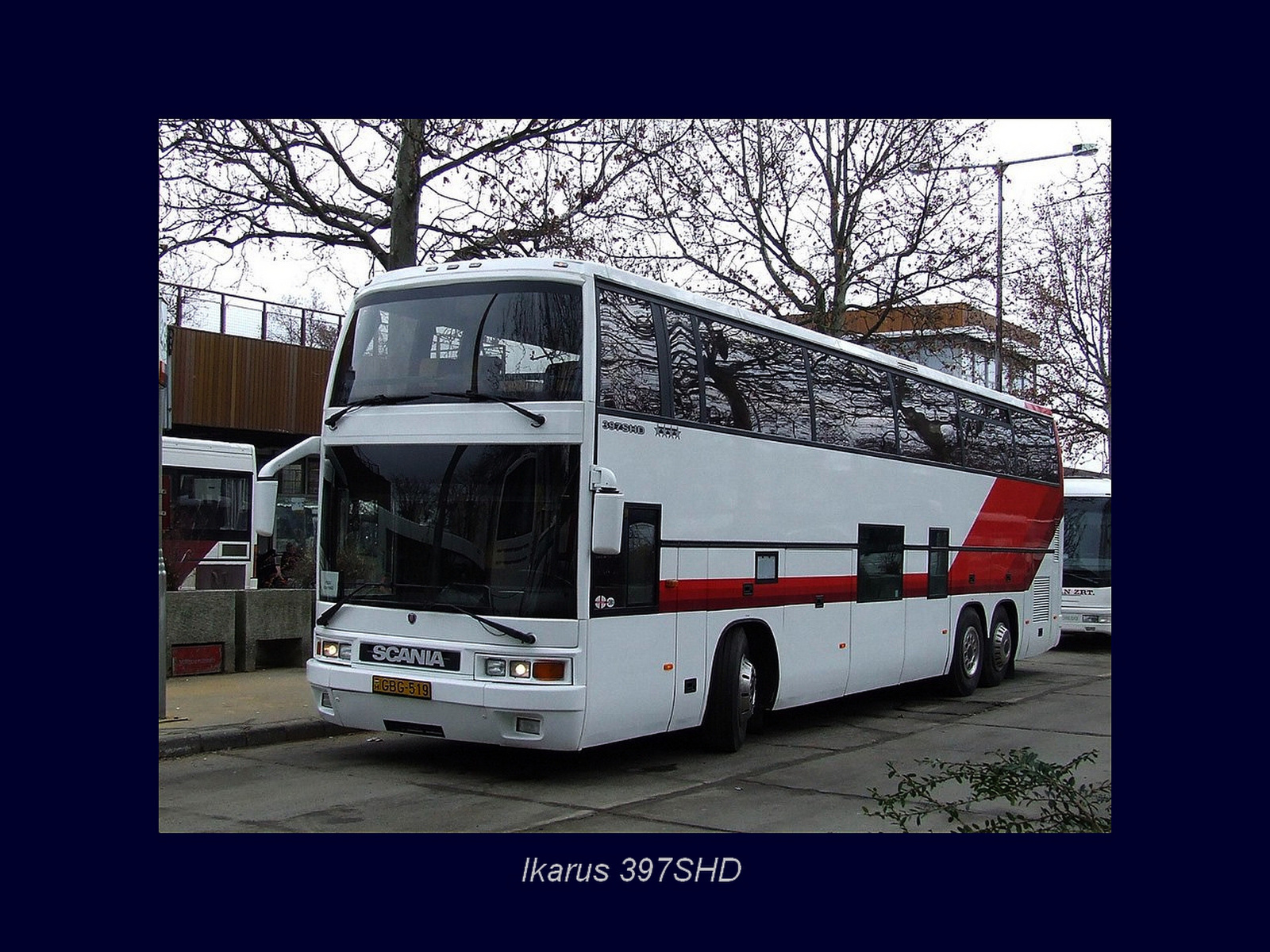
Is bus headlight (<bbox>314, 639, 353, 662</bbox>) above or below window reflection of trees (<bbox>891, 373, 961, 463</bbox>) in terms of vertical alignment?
below

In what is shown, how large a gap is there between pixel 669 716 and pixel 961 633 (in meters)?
6.97

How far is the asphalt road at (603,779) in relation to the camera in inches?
332

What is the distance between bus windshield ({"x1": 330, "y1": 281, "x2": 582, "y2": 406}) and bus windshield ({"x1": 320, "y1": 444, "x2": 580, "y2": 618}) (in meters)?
0.46

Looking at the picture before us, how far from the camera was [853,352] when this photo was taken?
13688mm

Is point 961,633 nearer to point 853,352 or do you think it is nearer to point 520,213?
point 853,352

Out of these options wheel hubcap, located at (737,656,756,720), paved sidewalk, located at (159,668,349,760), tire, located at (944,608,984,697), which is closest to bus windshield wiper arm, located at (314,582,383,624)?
paved sidewalk, located at (159,668,349,760)

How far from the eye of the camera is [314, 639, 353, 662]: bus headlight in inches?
393

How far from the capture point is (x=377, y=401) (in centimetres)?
996

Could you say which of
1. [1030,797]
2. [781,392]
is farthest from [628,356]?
[1030,797]

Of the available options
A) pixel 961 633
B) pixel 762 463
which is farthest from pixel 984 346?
pixel 762 463

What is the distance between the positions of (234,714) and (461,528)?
4.17 m

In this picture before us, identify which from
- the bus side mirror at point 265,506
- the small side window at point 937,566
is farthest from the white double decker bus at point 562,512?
the small side window at point 937,566

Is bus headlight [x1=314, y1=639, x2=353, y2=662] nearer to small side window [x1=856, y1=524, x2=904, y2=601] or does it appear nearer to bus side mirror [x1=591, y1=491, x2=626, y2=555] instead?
bus side mirror [x1=591, y1=491, x2=626, y2=555]

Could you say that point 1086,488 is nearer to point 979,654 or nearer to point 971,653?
point 979,654
